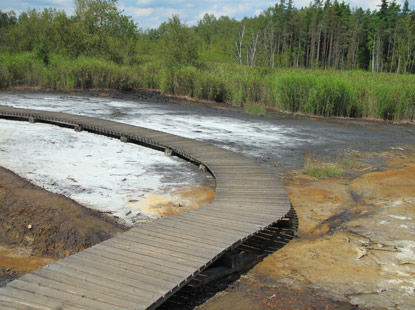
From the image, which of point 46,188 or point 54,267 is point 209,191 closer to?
point 46,188

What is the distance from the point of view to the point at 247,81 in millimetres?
16344

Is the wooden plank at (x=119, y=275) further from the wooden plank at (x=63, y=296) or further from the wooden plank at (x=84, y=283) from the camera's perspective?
the wooden plank at (x=63, y=296)

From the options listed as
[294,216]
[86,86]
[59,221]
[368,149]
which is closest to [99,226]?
[59,221]

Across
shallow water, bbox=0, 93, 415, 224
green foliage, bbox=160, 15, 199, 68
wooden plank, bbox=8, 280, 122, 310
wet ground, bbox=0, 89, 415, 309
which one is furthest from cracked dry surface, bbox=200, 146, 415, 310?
green foliage, bbox=160, 15, 199, 68

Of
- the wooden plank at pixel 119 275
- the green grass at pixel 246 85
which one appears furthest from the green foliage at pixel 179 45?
the wooden plank at pixel 119 275

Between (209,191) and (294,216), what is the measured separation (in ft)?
4.66

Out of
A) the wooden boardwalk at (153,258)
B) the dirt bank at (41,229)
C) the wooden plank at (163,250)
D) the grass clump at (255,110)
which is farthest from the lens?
the grass clump at (255,110)

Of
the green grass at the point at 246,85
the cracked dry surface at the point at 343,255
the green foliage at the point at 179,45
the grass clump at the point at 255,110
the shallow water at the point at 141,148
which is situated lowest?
the cracked dry surface at the point at 343,255

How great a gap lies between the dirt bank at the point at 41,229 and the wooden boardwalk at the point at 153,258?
68 centimetres

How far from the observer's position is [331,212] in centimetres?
558

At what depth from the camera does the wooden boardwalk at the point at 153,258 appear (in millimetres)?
2787

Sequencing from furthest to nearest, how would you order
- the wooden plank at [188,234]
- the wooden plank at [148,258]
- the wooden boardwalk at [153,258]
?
the wooden plank at [188,234]
the wooden plank at [148,258]
the wooden boardwalk at [153,258]

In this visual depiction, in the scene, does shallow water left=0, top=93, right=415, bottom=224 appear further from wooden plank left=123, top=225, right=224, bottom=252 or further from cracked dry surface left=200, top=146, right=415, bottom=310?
cracked dry surface left=200, top=146, right=415, bottom=310

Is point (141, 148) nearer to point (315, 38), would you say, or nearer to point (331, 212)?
point (331, 212)
